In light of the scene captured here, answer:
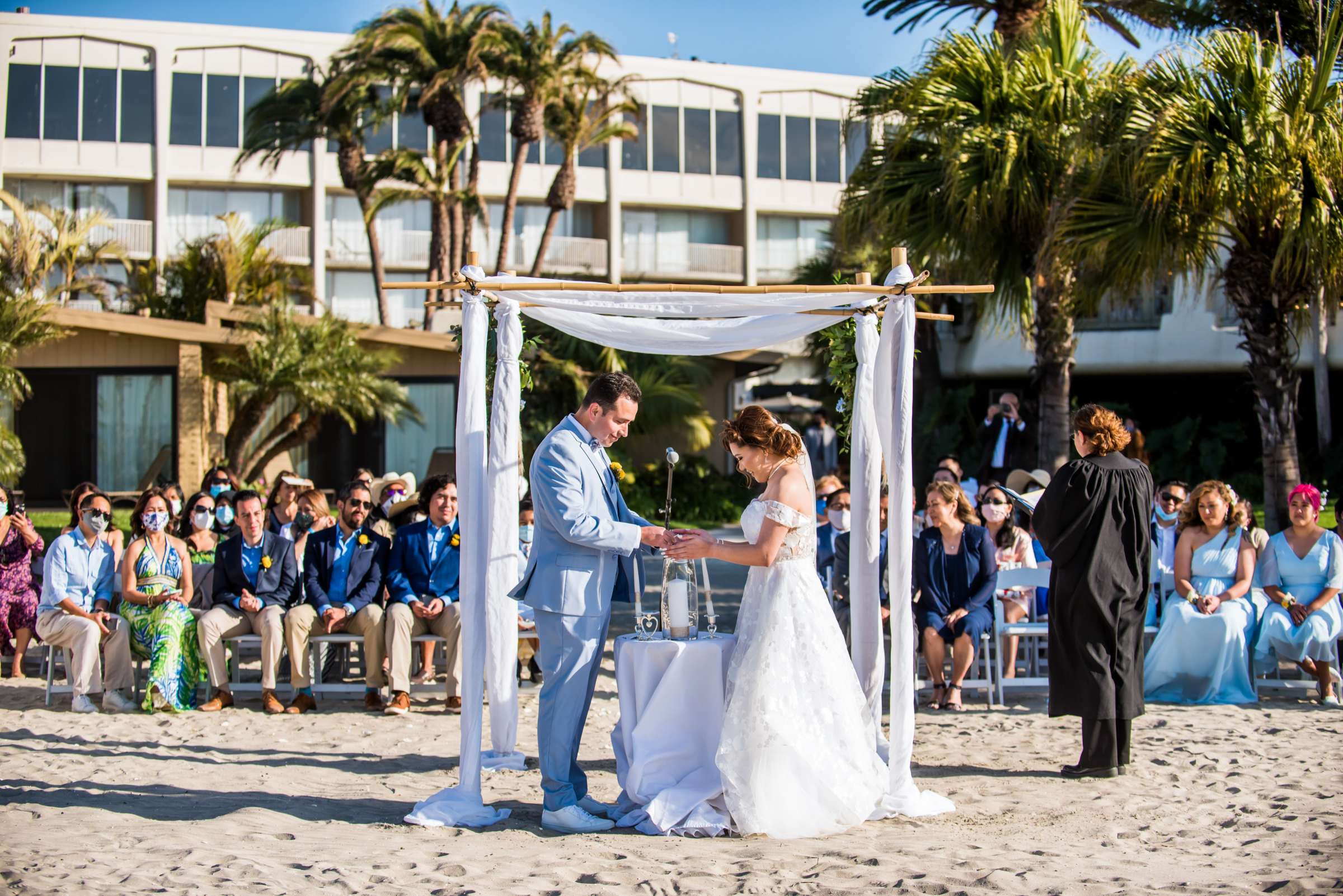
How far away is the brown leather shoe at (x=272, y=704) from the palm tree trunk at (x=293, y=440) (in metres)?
11.8

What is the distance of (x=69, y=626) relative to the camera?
29.7 feet

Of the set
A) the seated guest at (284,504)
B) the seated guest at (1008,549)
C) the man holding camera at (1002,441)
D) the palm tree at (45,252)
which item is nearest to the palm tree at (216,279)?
the palm tree at (45,252)

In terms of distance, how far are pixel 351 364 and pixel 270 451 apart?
202 centimetres

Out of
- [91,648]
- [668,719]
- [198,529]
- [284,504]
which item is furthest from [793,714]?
[198,529]

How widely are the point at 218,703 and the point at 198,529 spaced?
2.06m

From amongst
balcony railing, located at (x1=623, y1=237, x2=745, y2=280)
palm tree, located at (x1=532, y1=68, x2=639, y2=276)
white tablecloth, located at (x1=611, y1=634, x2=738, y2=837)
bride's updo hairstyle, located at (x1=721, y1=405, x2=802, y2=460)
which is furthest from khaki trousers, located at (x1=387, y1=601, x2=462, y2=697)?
balcony railing, located at (x1=623, y1=237, x2=745, y2=280)

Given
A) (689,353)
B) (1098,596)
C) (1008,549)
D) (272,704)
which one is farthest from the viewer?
(1008,549)

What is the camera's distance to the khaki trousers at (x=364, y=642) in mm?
8914

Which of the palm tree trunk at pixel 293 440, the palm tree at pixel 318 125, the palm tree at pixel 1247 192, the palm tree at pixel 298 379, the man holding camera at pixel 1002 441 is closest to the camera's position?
the palm tree at pixel 1247 192

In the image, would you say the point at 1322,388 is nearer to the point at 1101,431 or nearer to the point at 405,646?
the point at 1101,431

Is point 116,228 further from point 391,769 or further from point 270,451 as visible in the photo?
point 391,769

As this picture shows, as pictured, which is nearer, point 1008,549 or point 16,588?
point 16,588

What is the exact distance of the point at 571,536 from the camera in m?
5.85

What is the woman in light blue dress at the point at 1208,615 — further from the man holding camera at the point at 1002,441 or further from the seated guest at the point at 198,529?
the seated guest at the point at 198,529
